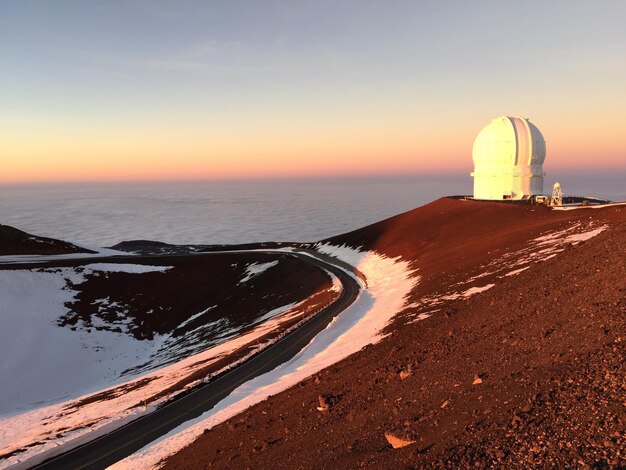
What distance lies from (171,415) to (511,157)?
5513 centimetres

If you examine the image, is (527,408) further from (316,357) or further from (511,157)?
(511,157)

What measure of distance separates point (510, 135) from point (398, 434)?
5574 cm

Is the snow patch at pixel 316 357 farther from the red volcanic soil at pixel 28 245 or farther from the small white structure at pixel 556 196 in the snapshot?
the red volcanic soil at pixel 28 245

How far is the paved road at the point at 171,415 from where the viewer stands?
14164mm

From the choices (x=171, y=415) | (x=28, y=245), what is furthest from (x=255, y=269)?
(x=28, y=245)

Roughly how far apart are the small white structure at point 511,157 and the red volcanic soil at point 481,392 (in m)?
36.4

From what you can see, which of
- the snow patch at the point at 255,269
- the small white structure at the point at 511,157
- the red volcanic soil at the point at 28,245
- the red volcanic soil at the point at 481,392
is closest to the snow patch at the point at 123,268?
the snow patch at the point at 255,269

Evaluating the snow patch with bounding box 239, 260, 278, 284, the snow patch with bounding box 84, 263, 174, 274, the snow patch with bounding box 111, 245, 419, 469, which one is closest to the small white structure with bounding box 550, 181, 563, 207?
the snow patch with bounding box 111, 245, 419, 469

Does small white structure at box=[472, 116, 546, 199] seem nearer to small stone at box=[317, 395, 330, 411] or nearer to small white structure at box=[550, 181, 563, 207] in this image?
small white structure at box=[550, 181, 563, 207]

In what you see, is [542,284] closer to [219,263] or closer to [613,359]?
[613,359]

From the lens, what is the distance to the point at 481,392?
9453 millimetres

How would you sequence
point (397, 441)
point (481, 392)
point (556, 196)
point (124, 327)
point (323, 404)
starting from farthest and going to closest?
point (556, 196), point (124, 327), point (323, 404), point (481, 392), point (397, 441)

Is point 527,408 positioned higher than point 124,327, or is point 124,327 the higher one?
point 527,408

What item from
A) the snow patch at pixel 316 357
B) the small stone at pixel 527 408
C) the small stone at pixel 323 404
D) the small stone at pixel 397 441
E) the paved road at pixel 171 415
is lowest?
the paved road at pixel 171 415
